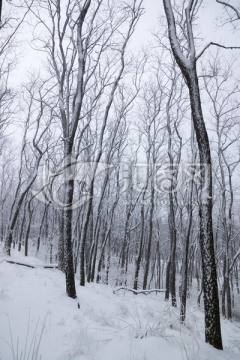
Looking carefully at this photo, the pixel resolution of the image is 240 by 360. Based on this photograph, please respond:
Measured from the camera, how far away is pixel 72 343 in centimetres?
388

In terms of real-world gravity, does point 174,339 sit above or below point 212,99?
below

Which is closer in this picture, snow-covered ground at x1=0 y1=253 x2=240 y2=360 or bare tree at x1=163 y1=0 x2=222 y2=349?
snow-covered ground at x1=0 y1=253 x2=240 y2=360

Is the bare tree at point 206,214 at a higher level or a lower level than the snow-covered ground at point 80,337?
higher

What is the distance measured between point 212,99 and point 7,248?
568 inches

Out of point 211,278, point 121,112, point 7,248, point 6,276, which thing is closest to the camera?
point 211,278

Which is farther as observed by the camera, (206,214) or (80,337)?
(206,214)

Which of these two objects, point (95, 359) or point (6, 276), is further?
point (6, 276)

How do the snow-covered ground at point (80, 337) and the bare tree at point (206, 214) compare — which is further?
the bare tree at point (206, 214)

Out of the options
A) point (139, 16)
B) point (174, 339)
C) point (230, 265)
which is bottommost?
point (230, 265)

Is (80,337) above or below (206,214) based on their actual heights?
below

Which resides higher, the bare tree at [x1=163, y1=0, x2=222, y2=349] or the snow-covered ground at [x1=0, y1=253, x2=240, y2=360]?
the bare tree at [x1=163, y1=0, x2=222, y2=349]

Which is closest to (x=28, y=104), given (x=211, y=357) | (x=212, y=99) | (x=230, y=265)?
(x=212, y=99)

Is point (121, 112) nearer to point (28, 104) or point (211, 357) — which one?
point (28, 104)

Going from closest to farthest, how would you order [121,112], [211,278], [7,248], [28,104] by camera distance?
[211,278]
[7,248]
[121,112]
[28,104]
